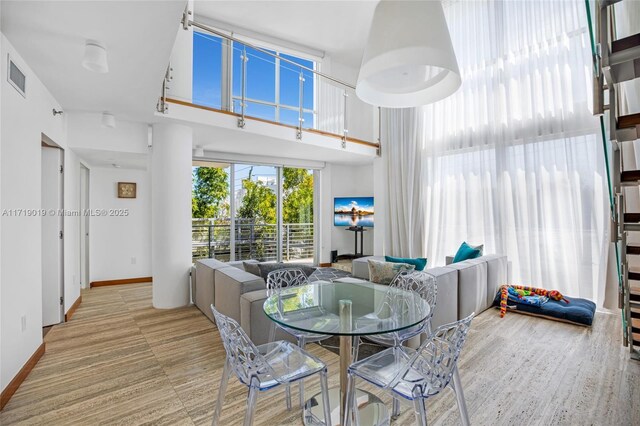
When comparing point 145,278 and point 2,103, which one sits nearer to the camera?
point 2,103

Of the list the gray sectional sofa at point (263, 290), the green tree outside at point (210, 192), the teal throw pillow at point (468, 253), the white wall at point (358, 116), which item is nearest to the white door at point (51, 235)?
the gray sectional sofa at point (263, 290)

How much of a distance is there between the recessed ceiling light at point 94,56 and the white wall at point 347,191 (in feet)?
17.5

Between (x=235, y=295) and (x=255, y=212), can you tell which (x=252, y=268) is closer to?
(x=235, y=295)

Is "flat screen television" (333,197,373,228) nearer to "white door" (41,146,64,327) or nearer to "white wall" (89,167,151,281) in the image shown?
"white wall" (89,167,151,281)

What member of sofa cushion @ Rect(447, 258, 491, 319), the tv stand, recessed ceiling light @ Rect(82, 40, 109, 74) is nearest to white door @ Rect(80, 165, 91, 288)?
recessed ceiling light @ Rect(82, 40, 109, 74)

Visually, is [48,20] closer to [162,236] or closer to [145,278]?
[162,236]

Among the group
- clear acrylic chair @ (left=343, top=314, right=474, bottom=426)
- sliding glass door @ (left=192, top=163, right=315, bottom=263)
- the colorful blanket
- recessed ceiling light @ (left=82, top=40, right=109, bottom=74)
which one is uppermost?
recessed ceiling light @ (left=82, top=40, right=109, bottom=74)

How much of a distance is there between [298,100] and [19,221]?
3.97 meters

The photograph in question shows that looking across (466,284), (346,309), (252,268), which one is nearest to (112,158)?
(252,268)

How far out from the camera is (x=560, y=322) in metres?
3.48

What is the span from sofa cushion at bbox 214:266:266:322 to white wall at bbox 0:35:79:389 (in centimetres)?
146

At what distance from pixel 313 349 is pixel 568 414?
183cm

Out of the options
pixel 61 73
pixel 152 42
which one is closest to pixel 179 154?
pixel 61 73

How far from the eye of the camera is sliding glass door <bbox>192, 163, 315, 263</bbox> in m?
5.68
